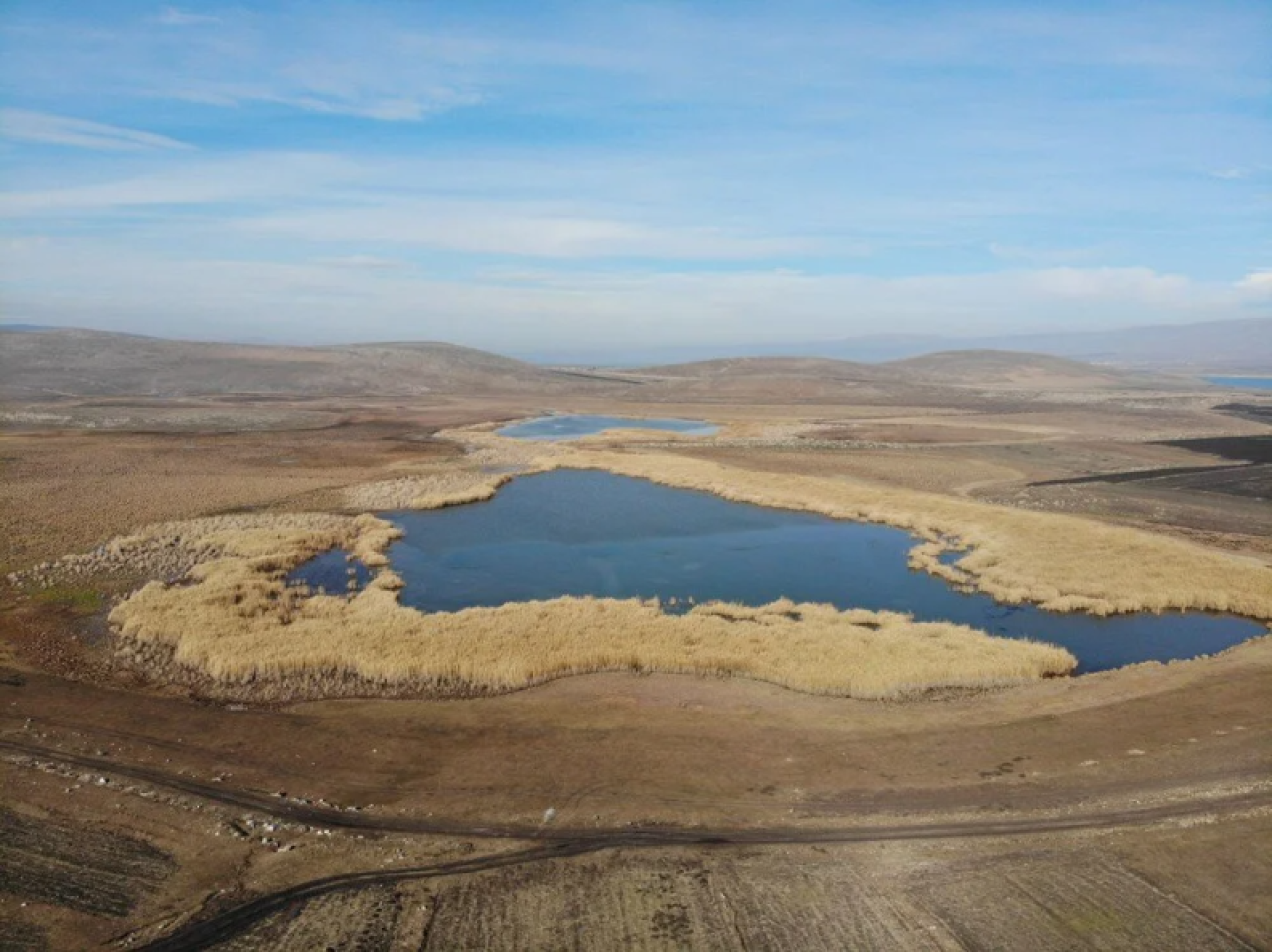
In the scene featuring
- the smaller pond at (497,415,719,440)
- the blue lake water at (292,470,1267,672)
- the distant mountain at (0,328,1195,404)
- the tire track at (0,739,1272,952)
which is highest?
the distant mountain at (0,328,1195,404)

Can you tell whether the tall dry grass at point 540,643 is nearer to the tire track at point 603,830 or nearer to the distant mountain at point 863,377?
the tire track at point 603,830

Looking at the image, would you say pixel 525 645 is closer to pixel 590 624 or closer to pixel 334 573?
pixel 590 624

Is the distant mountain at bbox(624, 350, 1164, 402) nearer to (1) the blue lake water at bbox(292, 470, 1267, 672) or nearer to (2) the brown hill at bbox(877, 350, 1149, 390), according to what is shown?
(2) the brown hill at bbox(877, 350, 1149, 390)

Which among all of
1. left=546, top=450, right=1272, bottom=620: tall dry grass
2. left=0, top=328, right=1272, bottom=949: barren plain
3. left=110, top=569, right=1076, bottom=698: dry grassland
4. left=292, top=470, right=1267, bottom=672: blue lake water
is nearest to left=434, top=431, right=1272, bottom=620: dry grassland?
left=546, top=450, right=1272, bottom=620: tall dry grass

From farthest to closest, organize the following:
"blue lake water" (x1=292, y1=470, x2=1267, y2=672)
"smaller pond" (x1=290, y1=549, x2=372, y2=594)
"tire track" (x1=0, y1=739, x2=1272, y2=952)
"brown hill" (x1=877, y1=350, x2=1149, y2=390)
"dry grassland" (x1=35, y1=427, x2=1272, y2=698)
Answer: "brown hill" (x1=877, y1=350, x2=1149, y2=390)
"smaller pond" (x1=290, y1=549, x2=372, y2=594)
"blue lake water" (x1=292, y1=470, x2=1267, y2=672)
"dry grassland" (x1=35, y1=427, x2=1272, y2=698)
"tire track" (x1=0, y1=739, x2=1272, y2=952)

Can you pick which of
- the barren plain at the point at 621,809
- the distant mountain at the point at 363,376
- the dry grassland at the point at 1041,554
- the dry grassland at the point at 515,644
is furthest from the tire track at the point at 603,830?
the distant mountain at the point at 363,376
